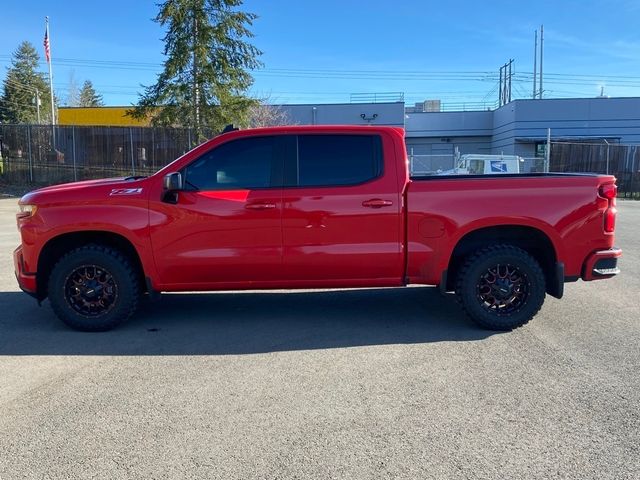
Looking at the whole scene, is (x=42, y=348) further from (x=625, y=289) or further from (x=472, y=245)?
(x=625, y=289)

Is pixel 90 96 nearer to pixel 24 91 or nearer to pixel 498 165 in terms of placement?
pixel 24 91

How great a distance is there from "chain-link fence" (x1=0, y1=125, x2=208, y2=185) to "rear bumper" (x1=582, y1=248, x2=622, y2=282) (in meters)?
22.2

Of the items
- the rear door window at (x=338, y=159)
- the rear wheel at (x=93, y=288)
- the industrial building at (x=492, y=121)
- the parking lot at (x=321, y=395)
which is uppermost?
the industrial building at (x=492, y=121)

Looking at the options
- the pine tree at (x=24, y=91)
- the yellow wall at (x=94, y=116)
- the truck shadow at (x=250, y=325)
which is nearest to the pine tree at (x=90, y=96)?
the pine tree at (x=24, y=91)

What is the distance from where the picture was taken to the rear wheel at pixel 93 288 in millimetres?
5508

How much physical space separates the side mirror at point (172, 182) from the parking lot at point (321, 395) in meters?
1.46

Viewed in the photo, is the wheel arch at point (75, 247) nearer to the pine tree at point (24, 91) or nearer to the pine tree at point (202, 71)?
the pine tree at point (202, 71)

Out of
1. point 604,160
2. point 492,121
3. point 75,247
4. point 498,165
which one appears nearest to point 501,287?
point 75,247

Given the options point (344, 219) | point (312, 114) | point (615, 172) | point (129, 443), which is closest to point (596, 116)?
point (615, 172)

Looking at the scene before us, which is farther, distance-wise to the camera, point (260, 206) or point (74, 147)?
point (74, 147)

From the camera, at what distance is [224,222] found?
5.43m

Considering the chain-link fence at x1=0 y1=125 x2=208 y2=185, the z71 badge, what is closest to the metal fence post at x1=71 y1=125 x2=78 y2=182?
the chain-link fence at x1=0 y1=125 x2=208 y2=185

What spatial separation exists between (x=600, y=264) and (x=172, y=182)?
428 cm

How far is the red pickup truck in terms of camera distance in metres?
5.43
